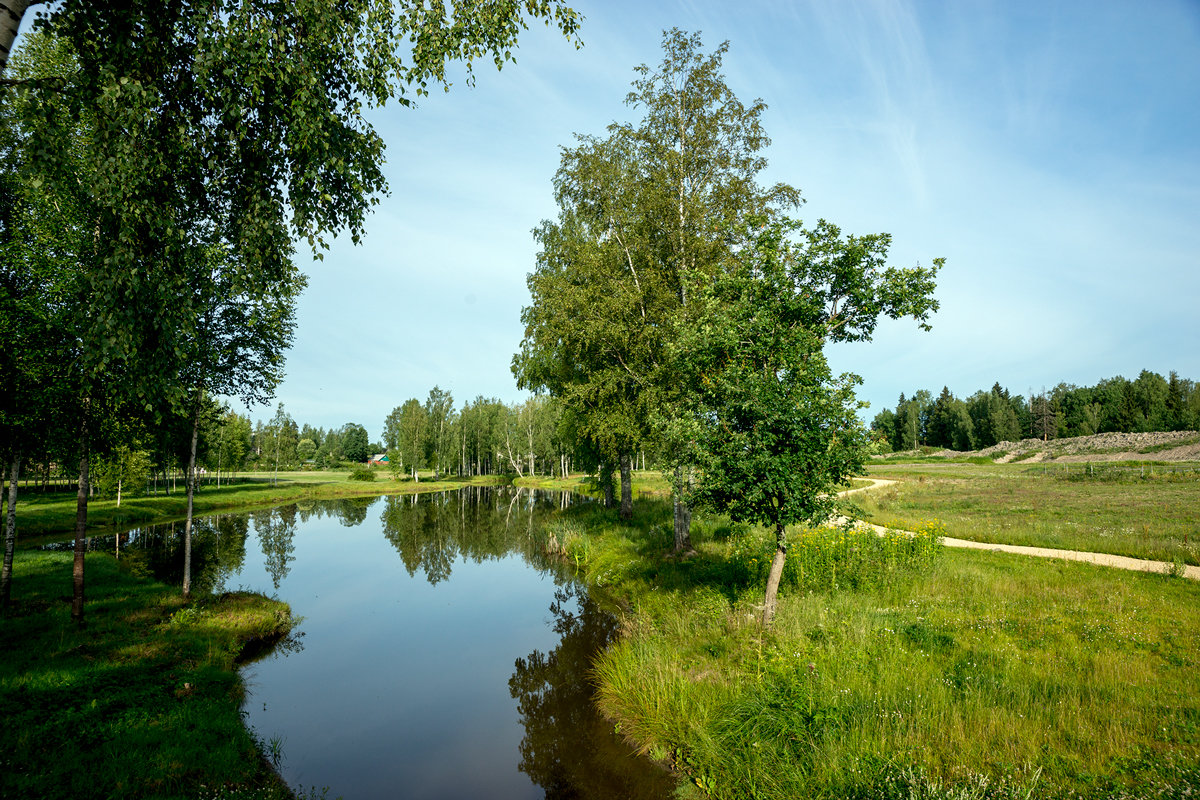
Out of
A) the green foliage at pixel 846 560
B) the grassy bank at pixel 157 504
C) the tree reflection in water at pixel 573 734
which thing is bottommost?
the tree reflection in water at pixel 573 734

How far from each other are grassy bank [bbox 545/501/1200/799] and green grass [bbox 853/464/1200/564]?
311 centimetres

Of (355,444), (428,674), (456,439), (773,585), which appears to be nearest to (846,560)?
(773,585)

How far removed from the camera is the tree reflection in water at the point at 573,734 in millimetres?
9125

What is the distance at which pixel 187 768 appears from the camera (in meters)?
8.01

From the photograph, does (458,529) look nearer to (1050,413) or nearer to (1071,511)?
(1071,511)

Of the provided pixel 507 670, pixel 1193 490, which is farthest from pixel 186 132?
pixel 1193 490

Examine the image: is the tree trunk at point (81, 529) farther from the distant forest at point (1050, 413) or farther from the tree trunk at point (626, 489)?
the distant forest at point (1050, 413)

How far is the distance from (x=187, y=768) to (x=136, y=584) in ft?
46.6

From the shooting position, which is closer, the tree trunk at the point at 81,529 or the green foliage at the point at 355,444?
the tree trunk at the point at 81,529

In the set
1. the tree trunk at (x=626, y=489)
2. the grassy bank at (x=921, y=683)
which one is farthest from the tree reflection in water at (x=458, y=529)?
the grassy bank at (x=921, y=683)

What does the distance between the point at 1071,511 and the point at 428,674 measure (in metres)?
34.5

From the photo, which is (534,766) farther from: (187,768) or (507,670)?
(187,768)

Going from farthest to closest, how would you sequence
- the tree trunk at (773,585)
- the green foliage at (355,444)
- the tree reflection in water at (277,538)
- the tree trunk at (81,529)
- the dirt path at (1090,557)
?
1. the green foliage at (355,444)
2. the tree reflection in water at (277,538)
3. the dirt path at (1090,557)
4. the tree trunk at (81,529)
5. the tree trunk at (773,585)

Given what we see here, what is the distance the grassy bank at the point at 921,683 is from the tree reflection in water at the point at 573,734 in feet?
1.64
